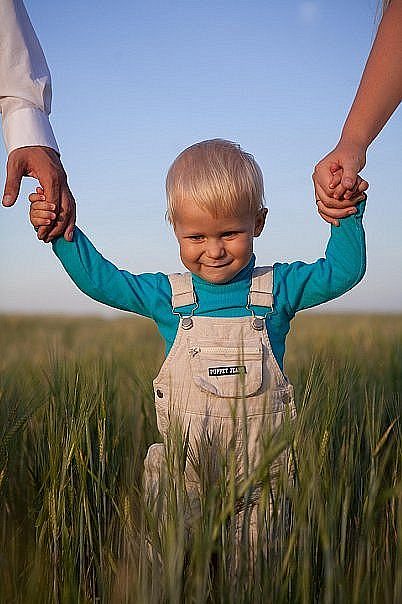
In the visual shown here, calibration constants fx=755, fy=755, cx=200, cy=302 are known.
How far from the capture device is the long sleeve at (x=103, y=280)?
5.91 feet

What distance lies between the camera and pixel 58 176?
180 cm

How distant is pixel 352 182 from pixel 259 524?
0.81 metres

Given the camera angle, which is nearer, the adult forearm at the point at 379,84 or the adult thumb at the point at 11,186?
the adult forearm at the point at 379,84

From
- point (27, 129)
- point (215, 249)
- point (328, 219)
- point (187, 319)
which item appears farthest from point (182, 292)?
point (27, 129)

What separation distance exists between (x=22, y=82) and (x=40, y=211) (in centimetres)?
50

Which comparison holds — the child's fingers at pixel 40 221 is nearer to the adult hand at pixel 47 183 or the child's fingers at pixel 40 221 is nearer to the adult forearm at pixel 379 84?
the adult hand at pixel 47 183

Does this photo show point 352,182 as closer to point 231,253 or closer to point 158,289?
point 231,253

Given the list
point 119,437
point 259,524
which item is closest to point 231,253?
point 119,437

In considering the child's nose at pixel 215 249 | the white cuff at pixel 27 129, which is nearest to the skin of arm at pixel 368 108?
the child's nose at pixel 215 249

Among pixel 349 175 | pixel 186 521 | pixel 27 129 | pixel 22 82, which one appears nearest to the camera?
pixel 186 521

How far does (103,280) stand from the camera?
1.81 meters

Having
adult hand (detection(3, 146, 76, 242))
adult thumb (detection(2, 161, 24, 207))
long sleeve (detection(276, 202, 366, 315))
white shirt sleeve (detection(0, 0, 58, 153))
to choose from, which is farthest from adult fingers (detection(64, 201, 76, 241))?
long sleeve (detection(276, 202, 366, 315))

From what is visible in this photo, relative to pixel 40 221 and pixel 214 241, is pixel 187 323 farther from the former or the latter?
pixel 40 221

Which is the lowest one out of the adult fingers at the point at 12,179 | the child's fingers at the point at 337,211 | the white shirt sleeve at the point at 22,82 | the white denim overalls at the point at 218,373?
the white denim overalls at the point at 218,373
